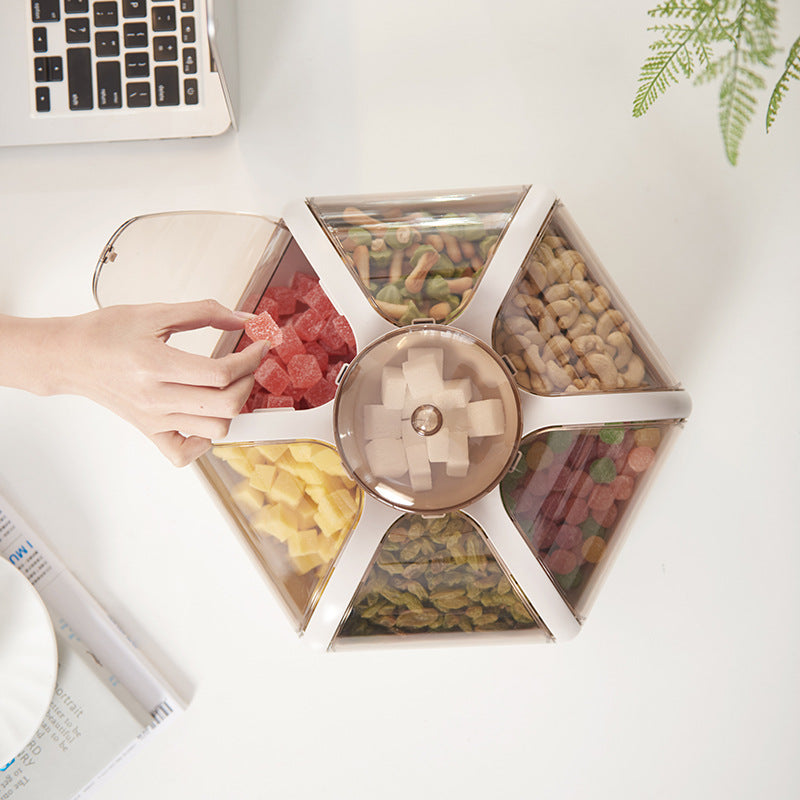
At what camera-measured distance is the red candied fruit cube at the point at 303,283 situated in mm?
663

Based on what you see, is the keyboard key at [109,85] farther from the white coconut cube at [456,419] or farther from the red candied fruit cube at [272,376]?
the white coconut cube at [456,419]

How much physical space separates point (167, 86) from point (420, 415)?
50 cm

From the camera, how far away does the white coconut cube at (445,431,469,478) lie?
1.92 feet

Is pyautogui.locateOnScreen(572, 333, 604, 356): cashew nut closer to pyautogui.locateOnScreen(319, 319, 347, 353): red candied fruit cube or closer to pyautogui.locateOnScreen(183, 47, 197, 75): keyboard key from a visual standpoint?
pyautogui.locateOnScreen(319, 319, 347, 353): red candied fruit cube

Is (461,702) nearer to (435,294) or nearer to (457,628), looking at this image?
(457,628)

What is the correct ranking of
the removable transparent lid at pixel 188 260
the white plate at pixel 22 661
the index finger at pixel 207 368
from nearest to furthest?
the index finger at pixel 207 368, the removable transparent lid at pixel 188 260, the white plate at pixel 22 661

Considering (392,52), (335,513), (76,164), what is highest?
(392,52)

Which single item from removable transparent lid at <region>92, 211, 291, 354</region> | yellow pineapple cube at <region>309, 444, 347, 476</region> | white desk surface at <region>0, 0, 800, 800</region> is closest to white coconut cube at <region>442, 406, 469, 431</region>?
yellow pineapple cube at <region>309, 444, 347, 476</region>

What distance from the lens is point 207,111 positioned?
31.4 inches

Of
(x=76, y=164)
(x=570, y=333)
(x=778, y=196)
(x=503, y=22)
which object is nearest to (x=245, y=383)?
(x=570, y=333)

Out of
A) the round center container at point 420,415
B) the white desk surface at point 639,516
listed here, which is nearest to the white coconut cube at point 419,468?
the round center container at point 420,415

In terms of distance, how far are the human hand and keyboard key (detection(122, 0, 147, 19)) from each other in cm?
36

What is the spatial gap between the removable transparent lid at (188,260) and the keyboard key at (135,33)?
0.69ft

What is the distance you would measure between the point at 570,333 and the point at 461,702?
50 centimetres
